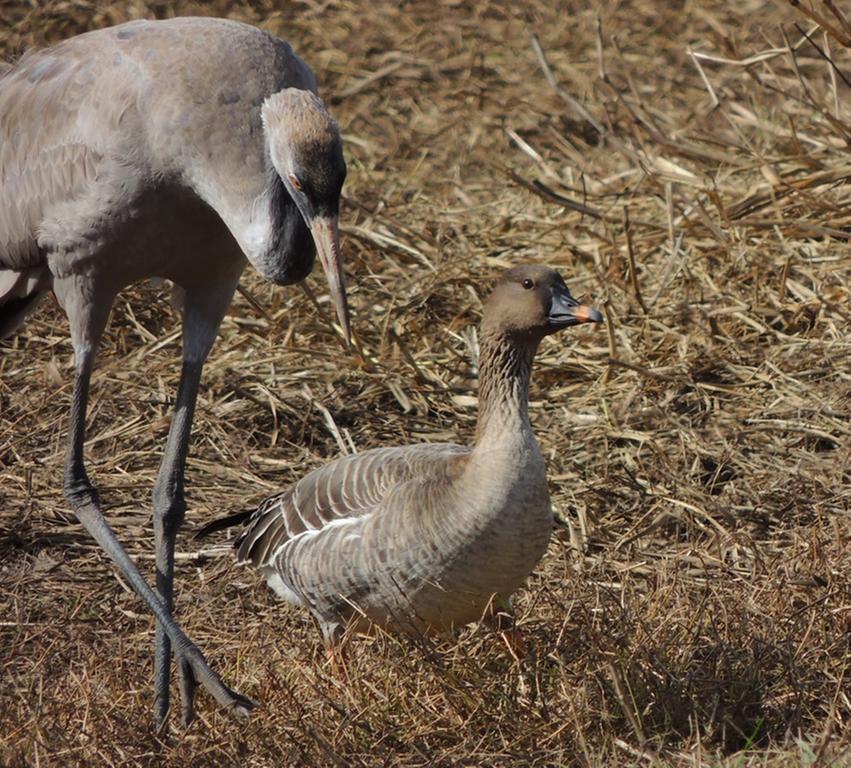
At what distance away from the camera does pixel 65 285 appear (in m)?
4.32

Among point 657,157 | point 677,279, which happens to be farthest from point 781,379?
point 657,157

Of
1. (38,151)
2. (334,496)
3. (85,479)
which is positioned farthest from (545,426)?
(38,151)

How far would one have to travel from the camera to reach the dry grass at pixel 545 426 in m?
3.63

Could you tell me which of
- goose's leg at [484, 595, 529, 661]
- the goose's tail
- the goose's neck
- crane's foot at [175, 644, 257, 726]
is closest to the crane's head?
the goose's neck

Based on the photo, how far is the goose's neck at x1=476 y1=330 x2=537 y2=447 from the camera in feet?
13.6

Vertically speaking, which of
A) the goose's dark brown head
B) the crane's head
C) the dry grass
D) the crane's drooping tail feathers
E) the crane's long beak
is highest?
the crane's head

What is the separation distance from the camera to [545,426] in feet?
18.5

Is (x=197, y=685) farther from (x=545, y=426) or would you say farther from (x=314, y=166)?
(x=545, y=426)

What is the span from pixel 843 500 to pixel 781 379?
2.68 ft

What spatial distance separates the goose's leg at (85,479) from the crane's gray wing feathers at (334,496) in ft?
1.47

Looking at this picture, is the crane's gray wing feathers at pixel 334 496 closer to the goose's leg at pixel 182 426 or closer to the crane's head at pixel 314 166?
the goose's leg at pixel 182 426

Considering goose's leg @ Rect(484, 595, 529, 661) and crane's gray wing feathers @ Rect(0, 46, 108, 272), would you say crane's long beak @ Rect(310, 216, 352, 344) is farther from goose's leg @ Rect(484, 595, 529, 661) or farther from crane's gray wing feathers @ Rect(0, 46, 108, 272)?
goose's leg @ Rect(484, 595, 529, 661)

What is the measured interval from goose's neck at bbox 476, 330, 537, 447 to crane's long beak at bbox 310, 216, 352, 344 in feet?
1.62

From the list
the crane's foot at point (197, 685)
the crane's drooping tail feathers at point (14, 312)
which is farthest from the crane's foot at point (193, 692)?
the crane's drooping tail feathers at point (14, 312)
